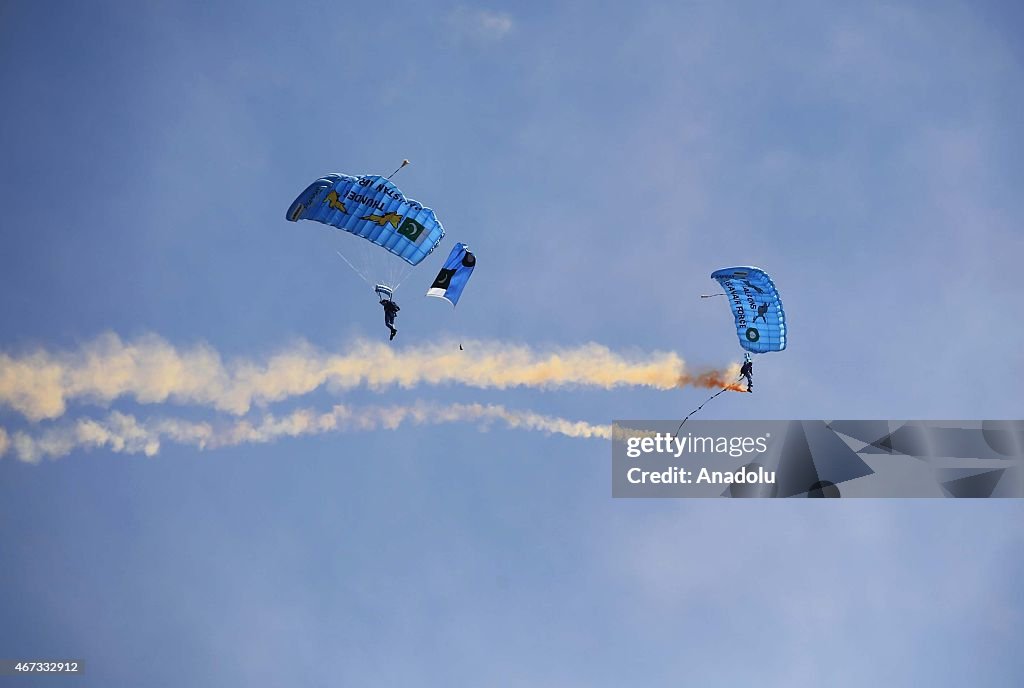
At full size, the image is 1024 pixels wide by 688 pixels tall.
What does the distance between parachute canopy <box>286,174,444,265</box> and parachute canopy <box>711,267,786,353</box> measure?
875 cm

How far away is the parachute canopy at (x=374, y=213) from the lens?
32.4 meters

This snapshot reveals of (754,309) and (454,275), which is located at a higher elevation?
(454,275)

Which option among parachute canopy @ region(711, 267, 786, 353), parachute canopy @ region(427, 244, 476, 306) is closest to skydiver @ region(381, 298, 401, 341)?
parachute canopy @ region(427, 244, 476, 306)

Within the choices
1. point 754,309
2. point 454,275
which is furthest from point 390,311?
point 754,309

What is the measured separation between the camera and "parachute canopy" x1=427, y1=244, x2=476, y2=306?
35469 mm

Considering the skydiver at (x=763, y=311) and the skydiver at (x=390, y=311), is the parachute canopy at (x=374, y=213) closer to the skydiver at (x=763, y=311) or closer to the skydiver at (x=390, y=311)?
the skydiver at (x=390, y=311)

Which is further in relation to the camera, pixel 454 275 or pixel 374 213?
pixel 454 275

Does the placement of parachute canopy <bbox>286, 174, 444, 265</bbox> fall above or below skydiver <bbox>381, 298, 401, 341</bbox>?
above

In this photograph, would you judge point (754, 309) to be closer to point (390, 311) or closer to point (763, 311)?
point (763, 311)

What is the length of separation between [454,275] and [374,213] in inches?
153

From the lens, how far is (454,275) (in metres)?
35.7

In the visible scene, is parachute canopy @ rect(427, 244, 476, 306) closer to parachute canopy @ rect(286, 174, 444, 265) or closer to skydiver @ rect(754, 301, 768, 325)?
parachute canopy @ rect(286, 174, 444, 265)

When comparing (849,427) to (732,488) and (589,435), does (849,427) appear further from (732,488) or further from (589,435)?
(589,435)

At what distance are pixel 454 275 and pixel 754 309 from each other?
8811 mm
